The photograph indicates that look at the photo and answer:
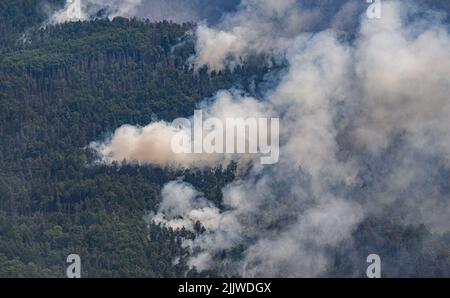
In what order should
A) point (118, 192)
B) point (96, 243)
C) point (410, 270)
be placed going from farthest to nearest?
1. point (118, 192)
2. point (96, 243)
3. point (410, 270)

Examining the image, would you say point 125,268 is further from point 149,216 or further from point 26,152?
point 26,152

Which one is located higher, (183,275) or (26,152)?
(26,152)

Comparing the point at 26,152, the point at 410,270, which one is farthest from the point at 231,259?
the point at 26,152

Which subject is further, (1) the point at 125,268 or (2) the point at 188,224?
(2) the point at 188,224

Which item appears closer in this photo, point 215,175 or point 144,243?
point 144,243

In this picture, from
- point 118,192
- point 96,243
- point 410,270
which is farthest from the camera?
point 118,192

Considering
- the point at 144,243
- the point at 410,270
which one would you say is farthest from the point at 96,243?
the point at 410,270

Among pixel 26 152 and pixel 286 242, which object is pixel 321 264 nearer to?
pixel 286 242

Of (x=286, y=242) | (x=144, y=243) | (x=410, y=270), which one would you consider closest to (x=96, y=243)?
(x=144, y=243)

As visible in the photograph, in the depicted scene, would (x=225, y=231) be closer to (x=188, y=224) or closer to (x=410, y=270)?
(x=188, y=224)
